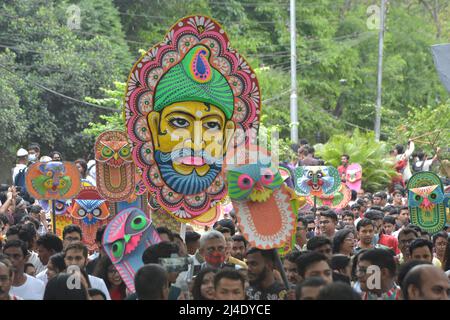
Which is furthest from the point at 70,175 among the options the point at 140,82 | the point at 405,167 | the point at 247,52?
the point at 247,52

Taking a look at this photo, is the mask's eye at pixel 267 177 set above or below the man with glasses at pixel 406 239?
above

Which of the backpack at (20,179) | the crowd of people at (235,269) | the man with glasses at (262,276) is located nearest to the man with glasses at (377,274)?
the crowd of people at (235,269)

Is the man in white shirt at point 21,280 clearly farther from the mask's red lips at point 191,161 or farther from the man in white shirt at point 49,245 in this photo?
the mask's red lips at point 191,161

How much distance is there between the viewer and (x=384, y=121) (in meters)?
37.5

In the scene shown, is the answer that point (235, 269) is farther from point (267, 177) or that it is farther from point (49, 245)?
point (49, 245)

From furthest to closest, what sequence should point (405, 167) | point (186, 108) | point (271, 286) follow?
point (405, 167) → point (186, 108) → point (271, 286)

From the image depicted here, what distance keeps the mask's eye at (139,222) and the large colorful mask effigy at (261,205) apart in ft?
A: 2.45

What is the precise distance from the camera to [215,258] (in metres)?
9.22

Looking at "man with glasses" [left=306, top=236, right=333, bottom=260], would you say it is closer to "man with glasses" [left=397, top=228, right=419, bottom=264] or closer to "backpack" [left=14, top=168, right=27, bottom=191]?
"man with glasses" [left=397, top=228, right=419, bottom=264]

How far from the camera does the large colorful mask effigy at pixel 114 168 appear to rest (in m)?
12.1
